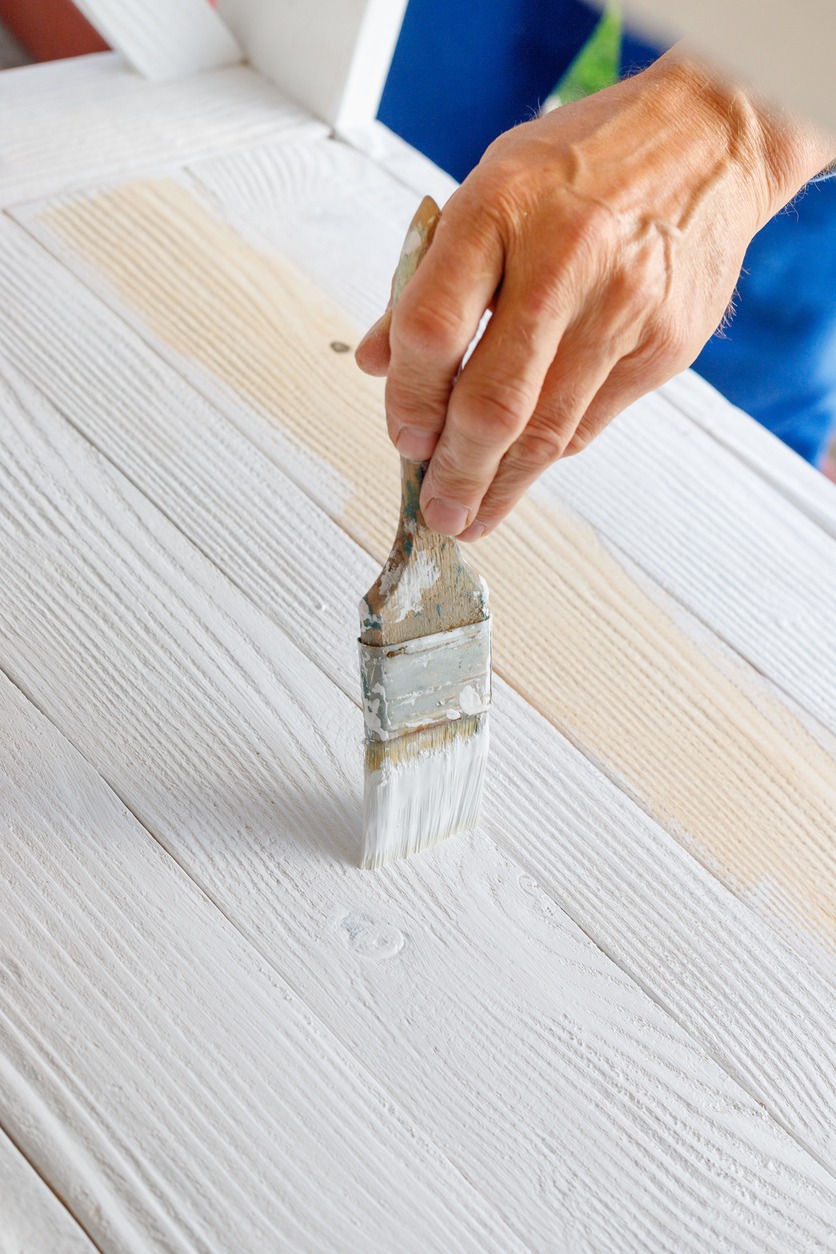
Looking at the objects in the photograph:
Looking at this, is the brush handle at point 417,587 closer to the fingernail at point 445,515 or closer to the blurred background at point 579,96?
the fingernail at point 445,515

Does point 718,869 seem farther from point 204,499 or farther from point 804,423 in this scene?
point 804,423

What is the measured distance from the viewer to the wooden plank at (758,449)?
3.93 ft

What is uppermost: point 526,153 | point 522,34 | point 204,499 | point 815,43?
point 815,43

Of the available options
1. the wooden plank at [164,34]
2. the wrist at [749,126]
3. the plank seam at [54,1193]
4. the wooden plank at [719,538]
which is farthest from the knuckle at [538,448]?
the wooden plank at [164,34]

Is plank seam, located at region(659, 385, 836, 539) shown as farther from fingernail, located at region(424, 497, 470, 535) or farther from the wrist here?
fingernail, located at region(424, 497, 470, 535)

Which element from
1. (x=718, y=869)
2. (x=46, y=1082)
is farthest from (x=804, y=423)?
(x=46, y=1082)

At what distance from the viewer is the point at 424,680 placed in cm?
82

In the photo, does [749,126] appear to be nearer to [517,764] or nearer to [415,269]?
[415,269]

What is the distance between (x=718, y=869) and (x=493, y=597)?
0.30 m

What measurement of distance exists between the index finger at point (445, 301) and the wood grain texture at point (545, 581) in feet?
1.22

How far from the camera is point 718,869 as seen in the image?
92cm

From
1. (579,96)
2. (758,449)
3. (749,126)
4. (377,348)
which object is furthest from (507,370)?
(579,96)

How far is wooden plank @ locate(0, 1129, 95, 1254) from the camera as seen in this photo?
0.66m

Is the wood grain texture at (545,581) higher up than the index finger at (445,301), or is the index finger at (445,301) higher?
the index finger at (445,301)
